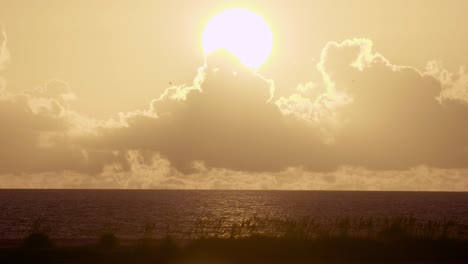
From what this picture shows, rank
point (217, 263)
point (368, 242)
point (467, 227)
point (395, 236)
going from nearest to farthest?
point (217, 263)
point (368, 242)
point (395, 236)
point (467, 227)

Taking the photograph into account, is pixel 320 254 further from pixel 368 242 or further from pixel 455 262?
pixel 455 262

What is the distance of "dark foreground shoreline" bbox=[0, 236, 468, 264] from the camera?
45844mm

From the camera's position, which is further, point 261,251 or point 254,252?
point 261,251

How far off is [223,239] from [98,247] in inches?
409

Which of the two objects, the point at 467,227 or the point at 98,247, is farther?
the point at 467,227

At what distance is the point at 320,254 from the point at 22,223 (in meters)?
79.9

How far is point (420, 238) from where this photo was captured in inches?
2188

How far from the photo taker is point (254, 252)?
48.9m

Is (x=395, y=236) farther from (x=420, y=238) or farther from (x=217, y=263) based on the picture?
(x=217, y=263)

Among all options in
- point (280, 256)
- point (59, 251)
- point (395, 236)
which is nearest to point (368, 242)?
point (395, 236)

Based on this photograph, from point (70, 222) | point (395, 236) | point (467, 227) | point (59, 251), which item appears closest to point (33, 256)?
point (59, 251)

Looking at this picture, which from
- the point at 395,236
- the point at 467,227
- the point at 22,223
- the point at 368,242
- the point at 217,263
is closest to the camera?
the point at 217,263

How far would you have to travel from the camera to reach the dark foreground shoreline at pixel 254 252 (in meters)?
45.8

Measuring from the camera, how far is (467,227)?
261ft
